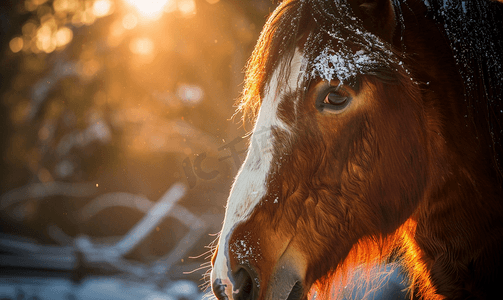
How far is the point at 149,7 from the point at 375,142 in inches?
88.7

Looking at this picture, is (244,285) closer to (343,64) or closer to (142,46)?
(343,64)

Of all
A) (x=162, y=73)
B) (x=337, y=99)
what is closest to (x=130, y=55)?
(x=162, y=73)

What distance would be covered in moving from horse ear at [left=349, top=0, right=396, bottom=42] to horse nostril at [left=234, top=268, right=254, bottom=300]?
574 mm

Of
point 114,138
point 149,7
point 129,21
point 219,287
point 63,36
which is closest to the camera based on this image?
point 219,287

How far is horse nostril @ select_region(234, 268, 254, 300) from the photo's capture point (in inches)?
20.3

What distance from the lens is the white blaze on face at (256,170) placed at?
1.72 feet

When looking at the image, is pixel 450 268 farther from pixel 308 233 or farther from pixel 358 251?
pixel 308 233

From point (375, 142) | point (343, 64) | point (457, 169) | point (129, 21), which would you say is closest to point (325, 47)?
point (343, 64)

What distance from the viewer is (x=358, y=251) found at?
67 centimetres

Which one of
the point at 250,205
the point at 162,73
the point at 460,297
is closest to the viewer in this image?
the point at 250,205

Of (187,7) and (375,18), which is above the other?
(187,7)

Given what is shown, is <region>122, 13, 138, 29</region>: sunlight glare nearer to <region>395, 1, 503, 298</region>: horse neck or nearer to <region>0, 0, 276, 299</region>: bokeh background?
<region>0, 0, 276, 299</region>: bokeh background

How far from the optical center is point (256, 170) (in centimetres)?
55

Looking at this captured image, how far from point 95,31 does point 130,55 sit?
38 centimetres
